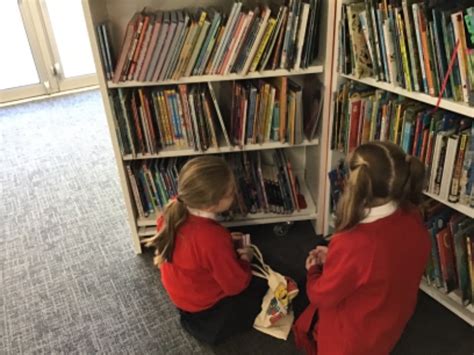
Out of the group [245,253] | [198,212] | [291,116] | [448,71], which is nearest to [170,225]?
[198,212]

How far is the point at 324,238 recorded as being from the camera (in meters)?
2.01

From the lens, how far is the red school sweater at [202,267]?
1.39m

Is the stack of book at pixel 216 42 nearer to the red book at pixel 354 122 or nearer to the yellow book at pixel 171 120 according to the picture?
the yellow book at pixel 171 120

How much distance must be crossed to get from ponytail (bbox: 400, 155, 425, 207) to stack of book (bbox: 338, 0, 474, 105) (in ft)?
0.93

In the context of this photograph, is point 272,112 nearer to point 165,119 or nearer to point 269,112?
point 269,112

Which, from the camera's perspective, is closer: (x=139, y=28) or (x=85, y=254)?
(x=139, y=28)

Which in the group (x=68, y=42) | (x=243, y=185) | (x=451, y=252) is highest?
(x=68, y=42)

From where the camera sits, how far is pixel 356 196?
44.3 inches

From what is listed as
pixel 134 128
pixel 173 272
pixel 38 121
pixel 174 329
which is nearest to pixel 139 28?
pixel 134 128

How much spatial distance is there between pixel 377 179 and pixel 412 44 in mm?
505

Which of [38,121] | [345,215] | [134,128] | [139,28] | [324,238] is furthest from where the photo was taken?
[38,121]

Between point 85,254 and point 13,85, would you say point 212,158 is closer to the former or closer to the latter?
point 85,254

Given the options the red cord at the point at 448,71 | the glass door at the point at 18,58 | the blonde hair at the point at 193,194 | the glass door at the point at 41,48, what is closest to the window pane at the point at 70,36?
the glass door at the point at 41,48

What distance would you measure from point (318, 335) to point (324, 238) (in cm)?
69
